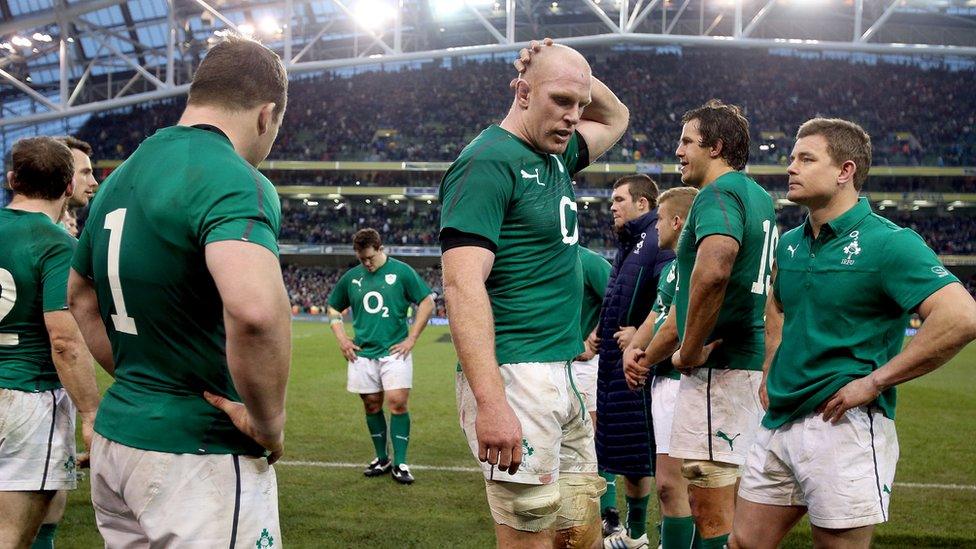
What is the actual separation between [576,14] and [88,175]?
1517 inches

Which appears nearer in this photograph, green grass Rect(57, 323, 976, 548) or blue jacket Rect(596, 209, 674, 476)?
blue jacket Rect(596, 209, 674, 476)

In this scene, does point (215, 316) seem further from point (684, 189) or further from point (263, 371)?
point (684, 189)

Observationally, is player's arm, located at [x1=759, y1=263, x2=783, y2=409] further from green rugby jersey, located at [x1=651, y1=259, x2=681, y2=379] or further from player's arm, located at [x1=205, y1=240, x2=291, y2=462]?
player's arm, located at [x1=205, y1=240, x2=291, y2=462]

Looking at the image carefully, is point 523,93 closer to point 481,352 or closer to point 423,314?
point 481,352

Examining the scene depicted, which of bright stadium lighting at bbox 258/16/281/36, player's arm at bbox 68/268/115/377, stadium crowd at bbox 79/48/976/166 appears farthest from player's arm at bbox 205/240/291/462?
stadium crowd at bbox 79/48/976/166

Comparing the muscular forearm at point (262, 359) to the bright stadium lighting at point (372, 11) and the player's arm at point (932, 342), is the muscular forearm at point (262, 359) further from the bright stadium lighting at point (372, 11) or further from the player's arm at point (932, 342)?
the bright stadium lighting at point (372, 11)

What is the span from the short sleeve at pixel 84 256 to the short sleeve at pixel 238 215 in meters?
0.48

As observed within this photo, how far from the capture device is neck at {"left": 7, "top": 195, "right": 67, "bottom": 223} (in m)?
3.46

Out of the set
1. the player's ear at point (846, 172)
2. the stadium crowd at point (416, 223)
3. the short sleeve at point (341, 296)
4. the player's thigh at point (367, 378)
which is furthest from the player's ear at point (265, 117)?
the stadium crowd at point (416, 223)

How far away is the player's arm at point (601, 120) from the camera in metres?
3.33

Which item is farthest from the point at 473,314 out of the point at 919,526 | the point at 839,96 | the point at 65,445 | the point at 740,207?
the point at 839,96

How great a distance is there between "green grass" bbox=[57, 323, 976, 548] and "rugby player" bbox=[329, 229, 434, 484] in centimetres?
55

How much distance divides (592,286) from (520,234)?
3973mm

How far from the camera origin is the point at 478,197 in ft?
8.47
